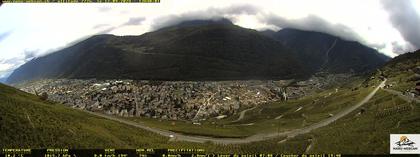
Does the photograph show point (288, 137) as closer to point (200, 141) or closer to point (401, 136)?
point (200, 141)

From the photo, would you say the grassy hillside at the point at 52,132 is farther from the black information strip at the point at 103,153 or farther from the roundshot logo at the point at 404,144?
the roundshot logo at the point at 404,144

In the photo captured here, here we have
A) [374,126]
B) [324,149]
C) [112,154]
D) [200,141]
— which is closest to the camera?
[112,154]

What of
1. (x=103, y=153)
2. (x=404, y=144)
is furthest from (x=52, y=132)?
(x=404, y=144)

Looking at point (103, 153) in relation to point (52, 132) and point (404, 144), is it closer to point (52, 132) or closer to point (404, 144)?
point (52, 132)

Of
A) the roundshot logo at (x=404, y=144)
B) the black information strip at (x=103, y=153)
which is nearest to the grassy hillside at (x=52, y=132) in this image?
the black information strip at (x=103, y=153)

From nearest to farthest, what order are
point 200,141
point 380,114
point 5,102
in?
point 5,102 → point 200,141 → point 380,114

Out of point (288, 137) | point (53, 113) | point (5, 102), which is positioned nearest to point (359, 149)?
point (288, 137)
